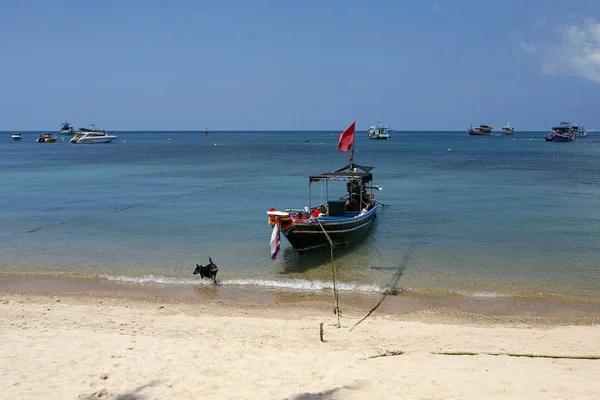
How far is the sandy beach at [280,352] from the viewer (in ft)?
25.9

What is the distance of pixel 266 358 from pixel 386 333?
3.04 m

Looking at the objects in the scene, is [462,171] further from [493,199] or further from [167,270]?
[167,270]

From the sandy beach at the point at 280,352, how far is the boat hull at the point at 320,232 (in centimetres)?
483

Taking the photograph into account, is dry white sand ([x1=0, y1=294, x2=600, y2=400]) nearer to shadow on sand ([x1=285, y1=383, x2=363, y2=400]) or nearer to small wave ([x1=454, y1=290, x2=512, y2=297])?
shadow on sand ([x1=285, y1=383, x2=363, y2=400])

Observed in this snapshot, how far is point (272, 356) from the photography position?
938 cm

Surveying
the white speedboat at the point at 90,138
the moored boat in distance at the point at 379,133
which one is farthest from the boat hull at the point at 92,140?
the moored boat in distance at the point at 379,133

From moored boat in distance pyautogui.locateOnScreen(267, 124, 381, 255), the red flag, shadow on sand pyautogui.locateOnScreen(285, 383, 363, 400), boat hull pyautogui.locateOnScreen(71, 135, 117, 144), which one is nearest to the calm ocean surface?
moored boat in distance pyautogui.locateOnScreen(267, 124, 381, 255)

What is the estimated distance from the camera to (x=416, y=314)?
1292 centimetres

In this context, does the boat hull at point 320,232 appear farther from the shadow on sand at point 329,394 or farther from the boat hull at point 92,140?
the boat hull at point 92,140

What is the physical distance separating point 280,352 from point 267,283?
6.08 metres

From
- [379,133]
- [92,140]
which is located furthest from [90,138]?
[379,133]

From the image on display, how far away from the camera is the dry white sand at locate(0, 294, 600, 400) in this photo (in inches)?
310

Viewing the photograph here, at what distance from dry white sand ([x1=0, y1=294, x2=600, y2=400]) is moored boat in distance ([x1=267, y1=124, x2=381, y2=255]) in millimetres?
4551

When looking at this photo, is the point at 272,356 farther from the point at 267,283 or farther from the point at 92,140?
the point at 92,140
